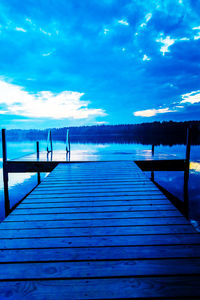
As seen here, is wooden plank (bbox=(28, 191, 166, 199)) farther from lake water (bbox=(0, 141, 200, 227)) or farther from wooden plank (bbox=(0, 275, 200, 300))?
lake water (bbox=(0, 141, 200, 227))

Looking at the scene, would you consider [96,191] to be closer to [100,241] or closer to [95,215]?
[95,215]

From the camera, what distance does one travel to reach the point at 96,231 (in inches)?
72.3

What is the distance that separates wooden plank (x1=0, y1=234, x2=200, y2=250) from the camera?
5.16 feet

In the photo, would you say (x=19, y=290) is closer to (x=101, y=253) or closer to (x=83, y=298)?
(x=83, y=298)

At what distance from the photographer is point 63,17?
1606 cm

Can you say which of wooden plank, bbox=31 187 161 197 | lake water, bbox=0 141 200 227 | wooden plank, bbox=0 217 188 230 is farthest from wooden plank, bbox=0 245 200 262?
lake water, bbox=0 141 200 227

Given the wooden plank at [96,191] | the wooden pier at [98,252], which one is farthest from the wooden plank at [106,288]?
the wooden plank at [96,191]

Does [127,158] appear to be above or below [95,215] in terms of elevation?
above

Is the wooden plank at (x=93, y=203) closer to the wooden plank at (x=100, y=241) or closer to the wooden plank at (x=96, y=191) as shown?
the wooden plank at (x=96, y=191)

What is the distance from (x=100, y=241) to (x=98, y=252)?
0.55 feet

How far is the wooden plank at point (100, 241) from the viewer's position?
157 centimetres

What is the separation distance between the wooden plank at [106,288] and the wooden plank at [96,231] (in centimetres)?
58

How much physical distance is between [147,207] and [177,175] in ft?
36.9

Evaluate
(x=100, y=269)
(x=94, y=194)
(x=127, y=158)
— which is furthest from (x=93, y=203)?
(x=127, y=158)
